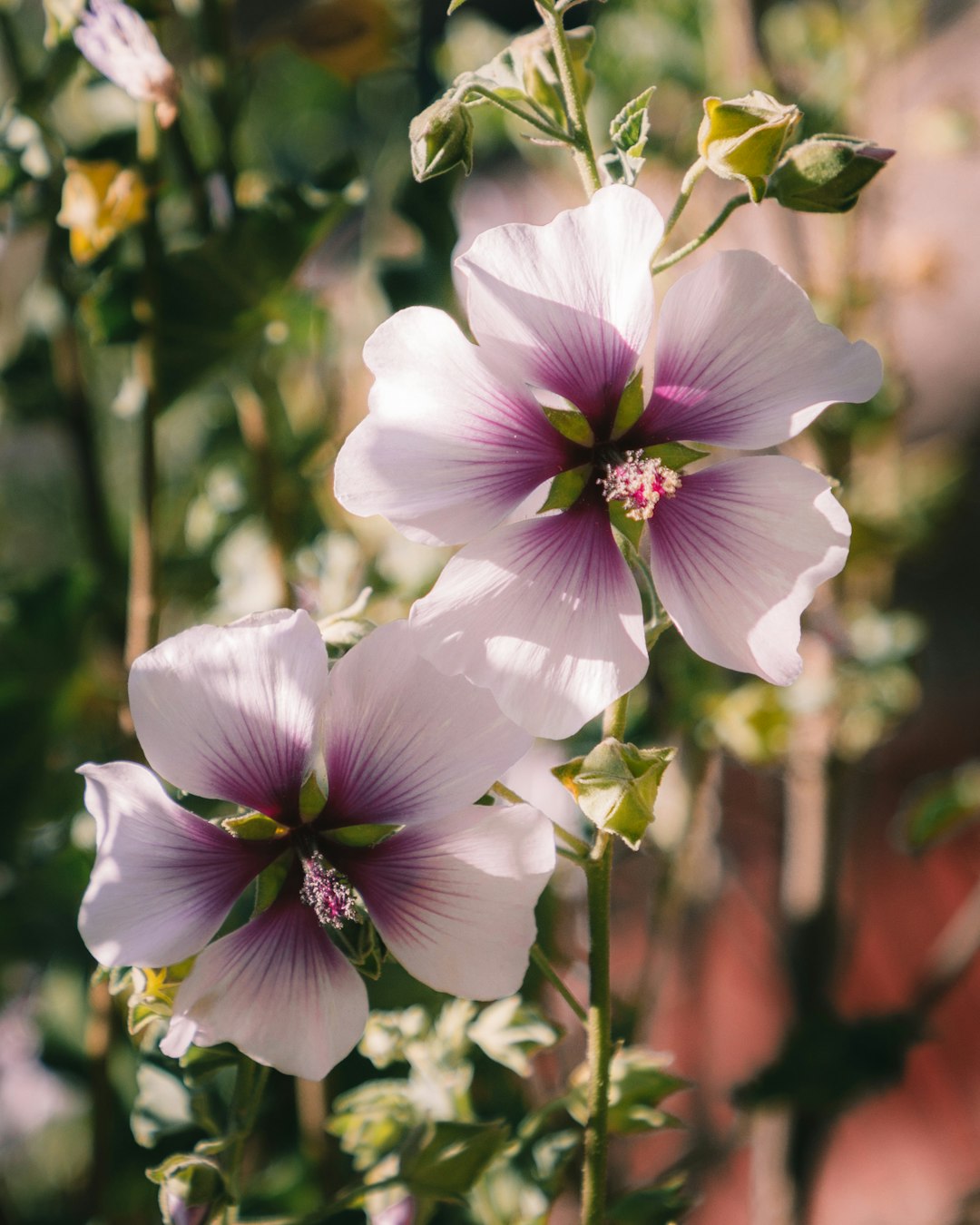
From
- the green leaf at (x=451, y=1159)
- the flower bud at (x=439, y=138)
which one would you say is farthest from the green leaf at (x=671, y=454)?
the green leaf at (x=451, y=1159)

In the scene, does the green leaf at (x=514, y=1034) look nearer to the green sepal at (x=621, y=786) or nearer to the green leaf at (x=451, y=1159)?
the green leaf at (x=451, y=1159)

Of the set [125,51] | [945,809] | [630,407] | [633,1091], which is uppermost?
[125,51]

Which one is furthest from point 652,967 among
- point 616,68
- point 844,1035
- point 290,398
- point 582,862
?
point 616,68

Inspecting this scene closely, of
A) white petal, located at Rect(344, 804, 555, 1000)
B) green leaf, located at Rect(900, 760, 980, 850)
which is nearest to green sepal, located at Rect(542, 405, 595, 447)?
white petal, located at Rect(344, 804, 555, 1000)

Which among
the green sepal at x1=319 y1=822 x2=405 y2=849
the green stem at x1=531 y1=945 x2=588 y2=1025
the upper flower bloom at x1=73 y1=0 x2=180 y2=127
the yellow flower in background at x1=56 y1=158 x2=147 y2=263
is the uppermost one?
the upper flower bloom at x1=73 y1=0 x2=180 y2=127

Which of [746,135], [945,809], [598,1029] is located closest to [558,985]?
[598,1029]

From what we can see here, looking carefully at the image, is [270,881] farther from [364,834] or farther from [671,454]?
[671,454]

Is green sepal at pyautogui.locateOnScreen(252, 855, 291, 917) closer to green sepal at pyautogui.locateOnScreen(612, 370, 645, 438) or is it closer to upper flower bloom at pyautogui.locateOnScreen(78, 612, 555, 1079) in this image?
upper flower bloom at pyautogui.locateOnScreen(78, 612, 555, 1079)

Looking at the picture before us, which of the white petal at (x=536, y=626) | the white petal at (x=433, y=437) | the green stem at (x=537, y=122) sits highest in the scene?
the green stem at (x=537, y=122)
